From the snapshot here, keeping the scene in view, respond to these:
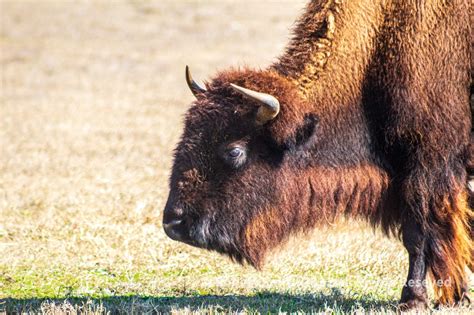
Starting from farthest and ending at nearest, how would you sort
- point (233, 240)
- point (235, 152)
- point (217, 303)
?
point (217, 303) → point (233, 240) → point (235, 152)

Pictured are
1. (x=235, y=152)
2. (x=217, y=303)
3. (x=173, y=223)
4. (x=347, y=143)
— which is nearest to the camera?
(x=173, y=223)

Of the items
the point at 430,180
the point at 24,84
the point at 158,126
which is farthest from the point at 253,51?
the point at 430,180

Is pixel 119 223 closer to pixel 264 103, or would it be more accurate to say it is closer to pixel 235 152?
pixel 235 152

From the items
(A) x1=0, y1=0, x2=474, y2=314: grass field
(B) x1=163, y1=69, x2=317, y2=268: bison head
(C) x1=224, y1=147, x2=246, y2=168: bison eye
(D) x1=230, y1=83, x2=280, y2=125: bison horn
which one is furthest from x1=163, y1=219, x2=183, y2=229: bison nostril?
(D) x1=230, y1=83, x2=280, y2=125: bison horn

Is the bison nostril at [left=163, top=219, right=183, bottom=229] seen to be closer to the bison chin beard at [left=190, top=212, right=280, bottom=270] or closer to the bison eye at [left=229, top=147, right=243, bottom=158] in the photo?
the bison chin beard at [left=190, top=212, right=280, bottom=270]

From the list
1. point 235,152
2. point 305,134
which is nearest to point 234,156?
point 235,152

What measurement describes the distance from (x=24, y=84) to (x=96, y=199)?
13599 mm

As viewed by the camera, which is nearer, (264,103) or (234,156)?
(264,103)

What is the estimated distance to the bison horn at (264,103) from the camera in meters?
6.75

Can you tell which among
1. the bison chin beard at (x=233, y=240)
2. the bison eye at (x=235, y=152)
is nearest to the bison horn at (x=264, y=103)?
the bison eye at (x=235, y=152)

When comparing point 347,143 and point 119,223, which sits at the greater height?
point 347,143

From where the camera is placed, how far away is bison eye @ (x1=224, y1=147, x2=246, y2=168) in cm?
Answer: 693

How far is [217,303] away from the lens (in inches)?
298

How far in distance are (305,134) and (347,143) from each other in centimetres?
36
